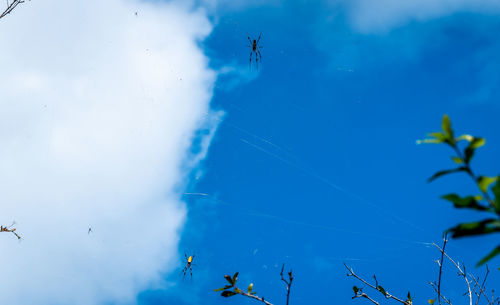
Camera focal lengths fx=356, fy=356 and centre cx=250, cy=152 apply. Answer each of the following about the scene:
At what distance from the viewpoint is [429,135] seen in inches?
42.7

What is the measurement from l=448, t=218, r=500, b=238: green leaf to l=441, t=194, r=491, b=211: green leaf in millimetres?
46

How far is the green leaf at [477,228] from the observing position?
881 mm

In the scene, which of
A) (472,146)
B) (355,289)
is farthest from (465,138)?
(355,289)

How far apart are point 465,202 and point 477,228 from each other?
0.09 metres

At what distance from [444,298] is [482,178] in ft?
12.4

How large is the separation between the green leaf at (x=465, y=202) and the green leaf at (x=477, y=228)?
0.05 metres

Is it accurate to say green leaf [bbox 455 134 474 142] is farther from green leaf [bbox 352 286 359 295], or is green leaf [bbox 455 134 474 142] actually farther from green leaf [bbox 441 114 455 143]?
green leaf [bbox 352 286 359 295]

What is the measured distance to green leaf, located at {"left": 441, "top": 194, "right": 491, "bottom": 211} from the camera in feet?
3.05

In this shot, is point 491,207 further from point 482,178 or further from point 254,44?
point 254,44

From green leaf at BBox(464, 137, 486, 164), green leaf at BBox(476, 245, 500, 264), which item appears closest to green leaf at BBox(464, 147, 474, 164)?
green leaf at BBox(464, 137, 486, 164)

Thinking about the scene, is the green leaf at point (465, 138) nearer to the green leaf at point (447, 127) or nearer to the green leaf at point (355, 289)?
the green leaf at point (447, 127)

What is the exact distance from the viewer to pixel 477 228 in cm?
89

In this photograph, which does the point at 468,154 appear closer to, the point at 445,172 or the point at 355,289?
the point at 445,172

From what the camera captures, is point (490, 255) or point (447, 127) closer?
point (490, 255)
